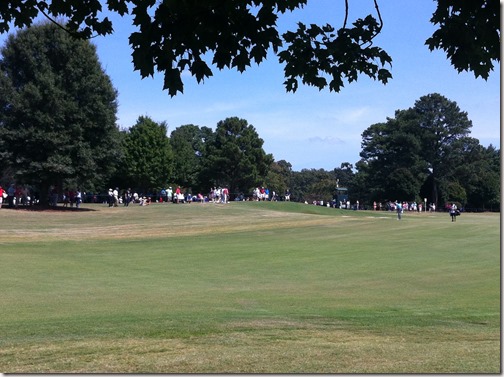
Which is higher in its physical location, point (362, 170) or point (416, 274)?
point (362, 170)

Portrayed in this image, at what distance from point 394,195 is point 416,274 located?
83.2m

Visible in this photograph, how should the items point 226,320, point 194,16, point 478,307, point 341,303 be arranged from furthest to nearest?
point 341,303, point 478,307, point 226,320, point 194,16

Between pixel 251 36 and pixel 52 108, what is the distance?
48.7 metres

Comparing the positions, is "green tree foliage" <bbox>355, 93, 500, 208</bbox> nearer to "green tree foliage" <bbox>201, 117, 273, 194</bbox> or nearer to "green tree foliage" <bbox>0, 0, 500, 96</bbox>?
"green tree foliage" <bbox>201, 117, 273, 194</bbox>

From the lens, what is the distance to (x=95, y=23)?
1011 centimetres

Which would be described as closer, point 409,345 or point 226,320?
point 409,345

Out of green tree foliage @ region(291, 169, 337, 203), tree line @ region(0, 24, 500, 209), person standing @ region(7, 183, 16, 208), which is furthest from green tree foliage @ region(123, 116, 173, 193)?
green tree foliage @ region(291, 169, 337, 203)

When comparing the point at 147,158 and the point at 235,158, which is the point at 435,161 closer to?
the point at 235,158

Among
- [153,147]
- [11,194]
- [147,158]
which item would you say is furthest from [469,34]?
[153,147]

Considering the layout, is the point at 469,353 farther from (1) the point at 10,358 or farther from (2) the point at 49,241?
(2) the point at 49,241

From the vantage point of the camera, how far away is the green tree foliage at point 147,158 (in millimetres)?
94375

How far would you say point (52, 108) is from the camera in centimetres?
5453

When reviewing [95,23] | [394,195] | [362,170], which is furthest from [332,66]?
[362,170]

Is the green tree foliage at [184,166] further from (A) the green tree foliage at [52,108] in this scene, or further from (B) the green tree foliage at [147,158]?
(A) the green tree foliage at [52,108]
